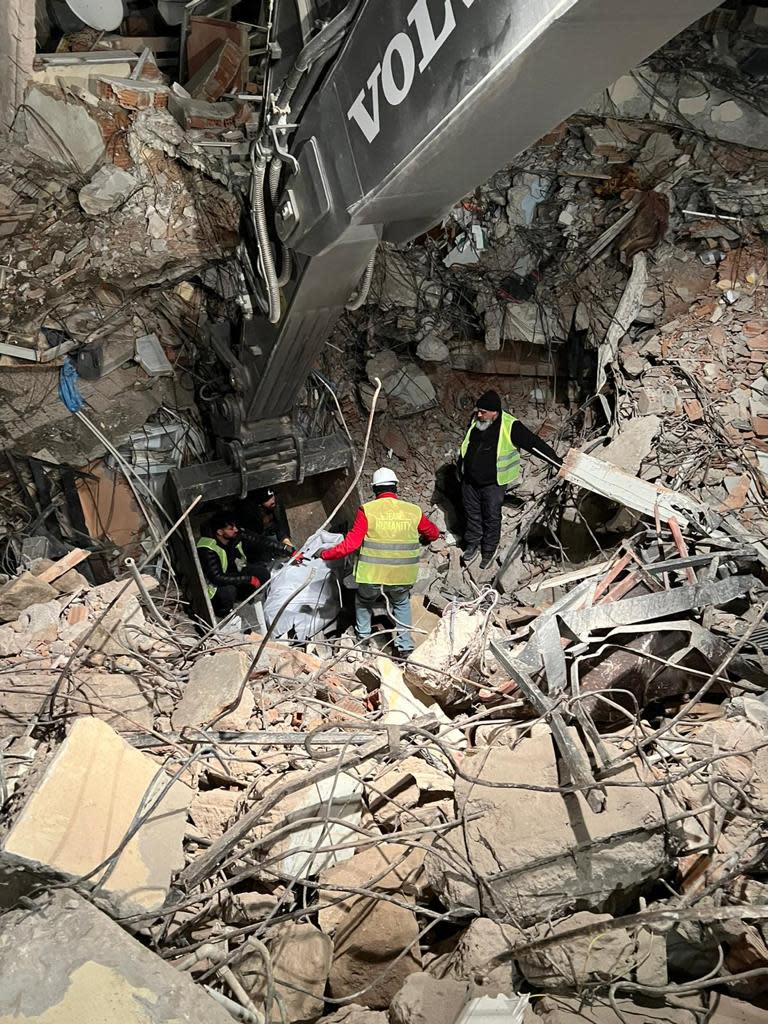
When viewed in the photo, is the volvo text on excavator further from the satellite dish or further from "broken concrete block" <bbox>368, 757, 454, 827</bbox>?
the satellite dish

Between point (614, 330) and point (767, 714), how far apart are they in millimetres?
3961

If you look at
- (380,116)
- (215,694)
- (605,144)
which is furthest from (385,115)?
(605,144)

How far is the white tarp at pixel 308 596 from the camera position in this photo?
5.89 meters

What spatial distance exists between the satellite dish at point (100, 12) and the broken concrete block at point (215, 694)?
16.1 ft

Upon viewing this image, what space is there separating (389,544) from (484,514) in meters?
1.38

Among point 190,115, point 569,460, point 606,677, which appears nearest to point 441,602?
point 569,460

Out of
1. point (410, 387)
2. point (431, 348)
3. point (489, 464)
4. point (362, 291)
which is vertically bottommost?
point (489, 464)

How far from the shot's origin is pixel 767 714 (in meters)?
3.40

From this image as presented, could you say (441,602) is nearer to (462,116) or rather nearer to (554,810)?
(554,810)

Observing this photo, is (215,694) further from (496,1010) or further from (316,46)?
(316,46)

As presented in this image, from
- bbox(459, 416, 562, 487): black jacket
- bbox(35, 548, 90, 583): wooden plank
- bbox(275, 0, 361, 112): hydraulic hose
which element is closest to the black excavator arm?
bbox(275, 0, 361, 112): hydraulic hose

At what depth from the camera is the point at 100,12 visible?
5652 mm

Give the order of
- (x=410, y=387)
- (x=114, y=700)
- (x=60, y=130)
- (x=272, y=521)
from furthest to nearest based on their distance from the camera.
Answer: (x=410, y=387), (x=272, y=521), (x=60, y=130), (x=114, y=700)

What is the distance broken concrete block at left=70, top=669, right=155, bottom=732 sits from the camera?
320cm
